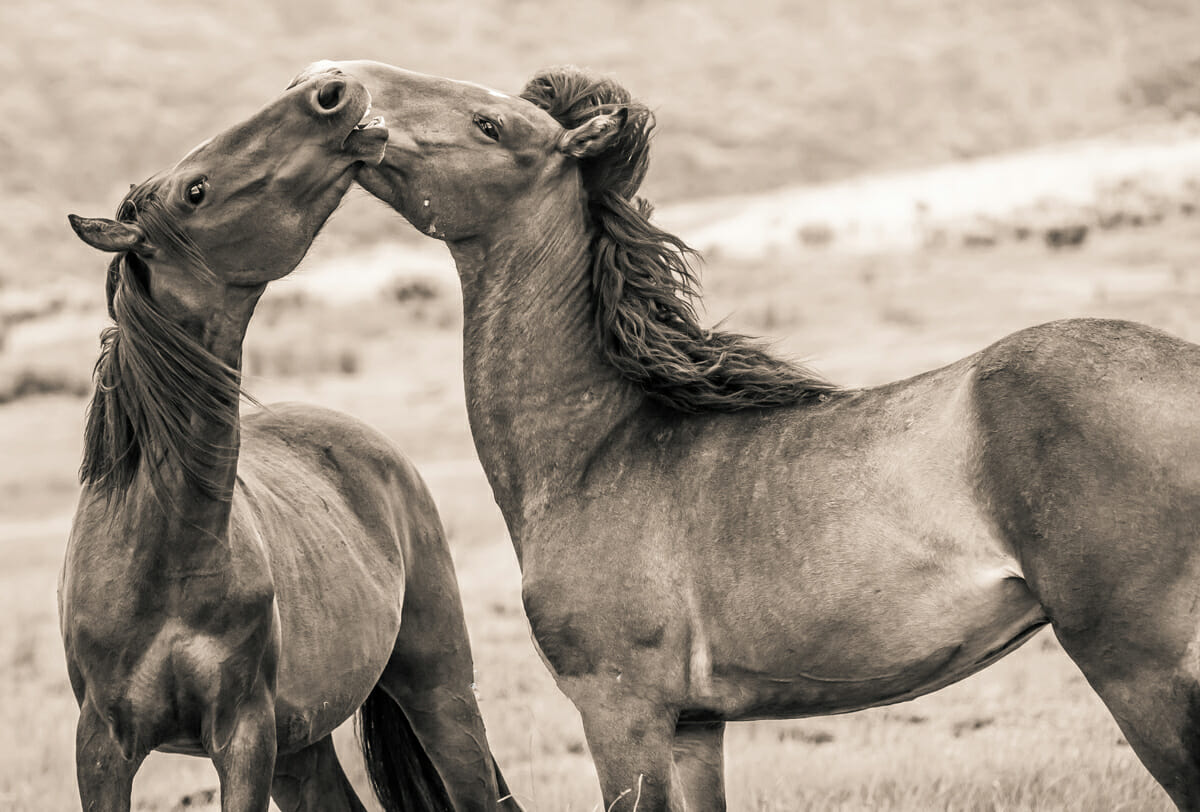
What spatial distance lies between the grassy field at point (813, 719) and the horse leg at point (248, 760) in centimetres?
101

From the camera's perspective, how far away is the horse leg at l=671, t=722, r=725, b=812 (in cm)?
381

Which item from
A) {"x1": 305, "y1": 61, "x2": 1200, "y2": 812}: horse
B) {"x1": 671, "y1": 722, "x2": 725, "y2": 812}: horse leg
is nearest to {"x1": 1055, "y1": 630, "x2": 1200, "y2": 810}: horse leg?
{"x1": 305, "y1": 61, "x2": 1200, "y2": 812}: horse

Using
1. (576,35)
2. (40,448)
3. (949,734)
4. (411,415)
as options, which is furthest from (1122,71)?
(949,734)

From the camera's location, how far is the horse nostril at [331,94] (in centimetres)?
357

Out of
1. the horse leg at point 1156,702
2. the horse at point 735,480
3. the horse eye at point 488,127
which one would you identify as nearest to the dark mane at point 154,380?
the horse at point 735,480

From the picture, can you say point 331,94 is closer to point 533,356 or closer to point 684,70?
point 533,356

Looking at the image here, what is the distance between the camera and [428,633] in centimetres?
502

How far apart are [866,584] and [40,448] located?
1570 centimetres

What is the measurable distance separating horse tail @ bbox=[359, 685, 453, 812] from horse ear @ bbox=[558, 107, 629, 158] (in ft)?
7.89

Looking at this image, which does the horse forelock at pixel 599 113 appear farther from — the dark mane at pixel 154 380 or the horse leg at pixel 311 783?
the horse leg at pixel 311 783

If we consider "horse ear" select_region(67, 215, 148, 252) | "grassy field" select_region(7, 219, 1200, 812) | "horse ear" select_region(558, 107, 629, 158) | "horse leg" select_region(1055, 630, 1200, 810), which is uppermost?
"horse ear" select_region(558, 107, 629, 158)

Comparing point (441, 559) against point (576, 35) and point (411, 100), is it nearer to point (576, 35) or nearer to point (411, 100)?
point (411, 100)

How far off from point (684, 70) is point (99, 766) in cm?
3474

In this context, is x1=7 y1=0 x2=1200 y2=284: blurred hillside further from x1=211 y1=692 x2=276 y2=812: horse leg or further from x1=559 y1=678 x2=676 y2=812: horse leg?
x1=559 y1=678 x2=676 y2=812: horse leg
